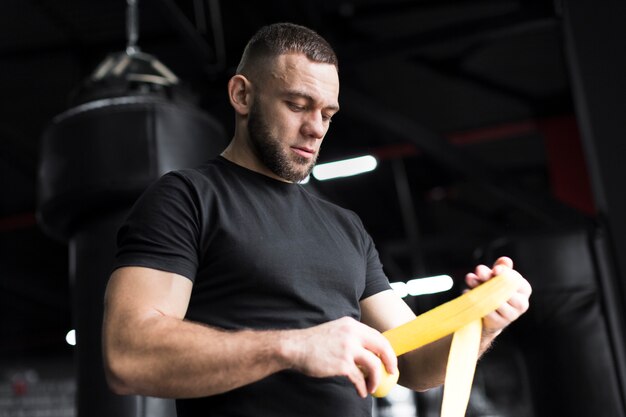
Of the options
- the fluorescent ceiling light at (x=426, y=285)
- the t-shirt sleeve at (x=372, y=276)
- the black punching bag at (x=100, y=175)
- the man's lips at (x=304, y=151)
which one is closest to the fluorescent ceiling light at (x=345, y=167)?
the fluorescent ceiling light at (x=426, y=285)

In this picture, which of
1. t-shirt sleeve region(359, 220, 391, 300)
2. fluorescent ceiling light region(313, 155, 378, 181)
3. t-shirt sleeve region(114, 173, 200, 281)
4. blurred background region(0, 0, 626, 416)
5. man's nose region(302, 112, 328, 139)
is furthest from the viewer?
fluorescent ceiling light region(313, 155, 378, 181)

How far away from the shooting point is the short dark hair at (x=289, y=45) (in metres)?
1.32

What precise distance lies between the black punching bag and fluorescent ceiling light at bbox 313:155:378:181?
397cm

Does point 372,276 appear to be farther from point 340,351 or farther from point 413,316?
point 340,351

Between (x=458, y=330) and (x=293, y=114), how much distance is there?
0.45 meters

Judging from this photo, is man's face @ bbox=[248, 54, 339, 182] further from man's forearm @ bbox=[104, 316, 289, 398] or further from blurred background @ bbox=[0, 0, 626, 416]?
blurred background @ bbox=[0, 0, 626, 416]

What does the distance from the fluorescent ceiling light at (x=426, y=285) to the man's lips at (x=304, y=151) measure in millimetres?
6368

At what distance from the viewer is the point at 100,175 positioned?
197 centimetres

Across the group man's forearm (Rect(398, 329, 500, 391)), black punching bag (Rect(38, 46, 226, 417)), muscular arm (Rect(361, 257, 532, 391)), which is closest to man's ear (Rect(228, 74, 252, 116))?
muscular arm (Rect(361, 257, 532, 391))

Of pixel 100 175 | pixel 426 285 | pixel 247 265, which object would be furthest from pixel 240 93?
pixel 426 285

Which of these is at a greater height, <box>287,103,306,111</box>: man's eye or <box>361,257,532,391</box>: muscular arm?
<box>287,103,306,111</box>: man's eye

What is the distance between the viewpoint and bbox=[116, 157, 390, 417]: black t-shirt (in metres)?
1.11

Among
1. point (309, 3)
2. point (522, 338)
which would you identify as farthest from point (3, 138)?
point (522, 338)

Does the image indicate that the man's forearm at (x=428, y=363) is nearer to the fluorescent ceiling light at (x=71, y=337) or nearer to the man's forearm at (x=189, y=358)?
the man's forearm at (x=189, y=358)
